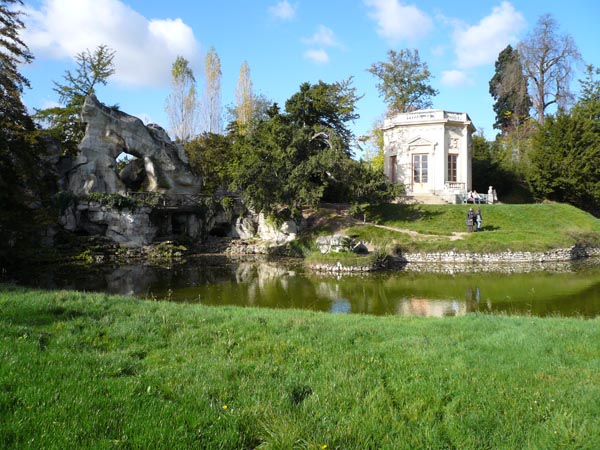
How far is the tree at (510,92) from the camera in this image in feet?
136

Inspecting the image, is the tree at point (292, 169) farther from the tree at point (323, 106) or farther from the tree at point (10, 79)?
the tree at point (10, 79)

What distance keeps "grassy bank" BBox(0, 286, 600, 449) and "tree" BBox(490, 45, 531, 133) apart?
4180 cm

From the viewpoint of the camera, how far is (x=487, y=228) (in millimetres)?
26484

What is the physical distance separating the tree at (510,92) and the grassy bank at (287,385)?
41798 millimetres

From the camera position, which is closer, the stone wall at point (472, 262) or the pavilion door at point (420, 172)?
the stone wall at point (472, 262)

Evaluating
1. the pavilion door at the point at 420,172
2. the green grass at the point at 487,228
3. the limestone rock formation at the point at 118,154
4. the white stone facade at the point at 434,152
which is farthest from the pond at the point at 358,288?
the pavilion door at the point at 420,172

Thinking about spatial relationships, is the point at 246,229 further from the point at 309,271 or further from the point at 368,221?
the point at 309,271

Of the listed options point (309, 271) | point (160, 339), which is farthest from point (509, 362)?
point (309, 271)

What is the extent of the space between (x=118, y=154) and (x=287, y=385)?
28.1 metres

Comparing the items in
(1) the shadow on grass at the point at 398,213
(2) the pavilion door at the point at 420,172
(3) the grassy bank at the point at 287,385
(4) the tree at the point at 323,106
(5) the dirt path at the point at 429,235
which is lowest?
(5) the dirt path at the point at 429,235

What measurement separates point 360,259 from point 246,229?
1191cm

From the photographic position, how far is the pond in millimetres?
12781

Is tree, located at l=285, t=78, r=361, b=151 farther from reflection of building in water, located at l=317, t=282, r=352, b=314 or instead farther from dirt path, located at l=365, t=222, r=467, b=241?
reflection of building in water, located at l=317, t=282, r=352, b=314

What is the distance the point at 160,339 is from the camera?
6027mm
